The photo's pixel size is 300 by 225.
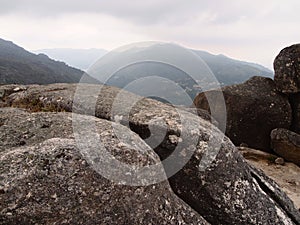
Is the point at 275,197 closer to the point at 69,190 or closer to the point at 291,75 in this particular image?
the point at 69,190

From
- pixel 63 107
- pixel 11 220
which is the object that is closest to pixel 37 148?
pixel 11 220

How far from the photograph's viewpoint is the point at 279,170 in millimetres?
23750

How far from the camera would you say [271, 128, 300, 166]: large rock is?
2436 centimetres

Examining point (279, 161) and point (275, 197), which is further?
point (279, 161)

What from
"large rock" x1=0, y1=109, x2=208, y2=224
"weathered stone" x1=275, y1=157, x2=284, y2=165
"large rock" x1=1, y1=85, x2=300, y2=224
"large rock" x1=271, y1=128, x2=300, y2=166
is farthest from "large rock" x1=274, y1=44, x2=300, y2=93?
"large rock" x1=0, y1=109, x2=208, y2=224

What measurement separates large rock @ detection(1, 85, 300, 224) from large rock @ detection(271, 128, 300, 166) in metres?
15.4

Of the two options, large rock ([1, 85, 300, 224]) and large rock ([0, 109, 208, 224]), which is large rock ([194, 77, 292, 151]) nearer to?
large rock ([1, 85, 300, 224])

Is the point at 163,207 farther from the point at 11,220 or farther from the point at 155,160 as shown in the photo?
the point at 11,220

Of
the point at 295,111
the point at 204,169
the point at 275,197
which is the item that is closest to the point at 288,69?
the point at 295,111

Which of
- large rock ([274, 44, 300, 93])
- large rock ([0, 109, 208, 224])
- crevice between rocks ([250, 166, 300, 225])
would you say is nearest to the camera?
large rock ([0, 109, 208, 224])

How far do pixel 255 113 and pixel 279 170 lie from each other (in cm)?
534

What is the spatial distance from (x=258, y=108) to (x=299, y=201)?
9724mm

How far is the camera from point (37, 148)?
7277 millimetres

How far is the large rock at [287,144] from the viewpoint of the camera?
24.4 metres
